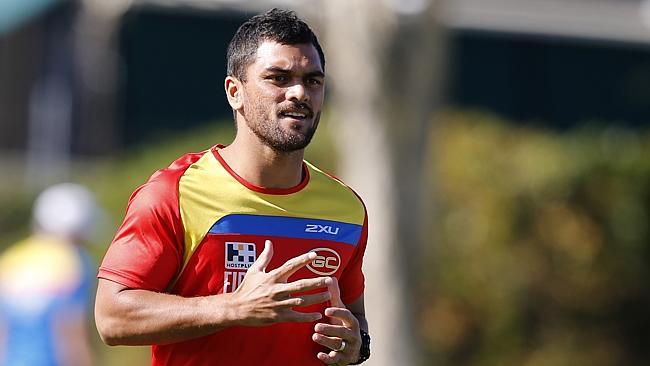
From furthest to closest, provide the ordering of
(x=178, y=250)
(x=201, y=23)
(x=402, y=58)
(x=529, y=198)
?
(x=201, y=23), (x=529, y=198), (x=402, y=58), (x=178, y=250)

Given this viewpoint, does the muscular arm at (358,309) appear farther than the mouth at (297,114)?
Yes

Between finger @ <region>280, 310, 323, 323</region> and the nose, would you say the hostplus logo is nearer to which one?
finger @ <region>280, 310, 323, 323</region>

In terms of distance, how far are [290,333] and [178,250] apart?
1.54 feet

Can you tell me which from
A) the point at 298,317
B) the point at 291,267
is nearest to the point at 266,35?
the point at 291,267

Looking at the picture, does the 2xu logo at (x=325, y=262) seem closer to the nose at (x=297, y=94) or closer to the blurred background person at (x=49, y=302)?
the nose at (x=297, y=94)

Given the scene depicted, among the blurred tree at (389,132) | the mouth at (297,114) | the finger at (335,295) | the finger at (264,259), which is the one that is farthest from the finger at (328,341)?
the blurred tree at (389,132)

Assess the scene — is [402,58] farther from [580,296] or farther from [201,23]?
[201,23]

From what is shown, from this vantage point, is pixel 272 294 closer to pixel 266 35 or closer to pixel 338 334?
pixel 338 334

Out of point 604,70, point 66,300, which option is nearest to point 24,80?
point 604,70

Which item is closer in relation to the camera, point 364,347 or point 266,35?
point 266,35

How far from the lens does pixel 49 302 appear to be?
9625 mm

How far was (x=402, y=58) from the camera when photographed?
1124 cm

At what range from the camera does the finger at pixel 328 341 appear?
15.2 feet

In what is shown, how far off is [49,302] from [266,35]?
17.4 ft
